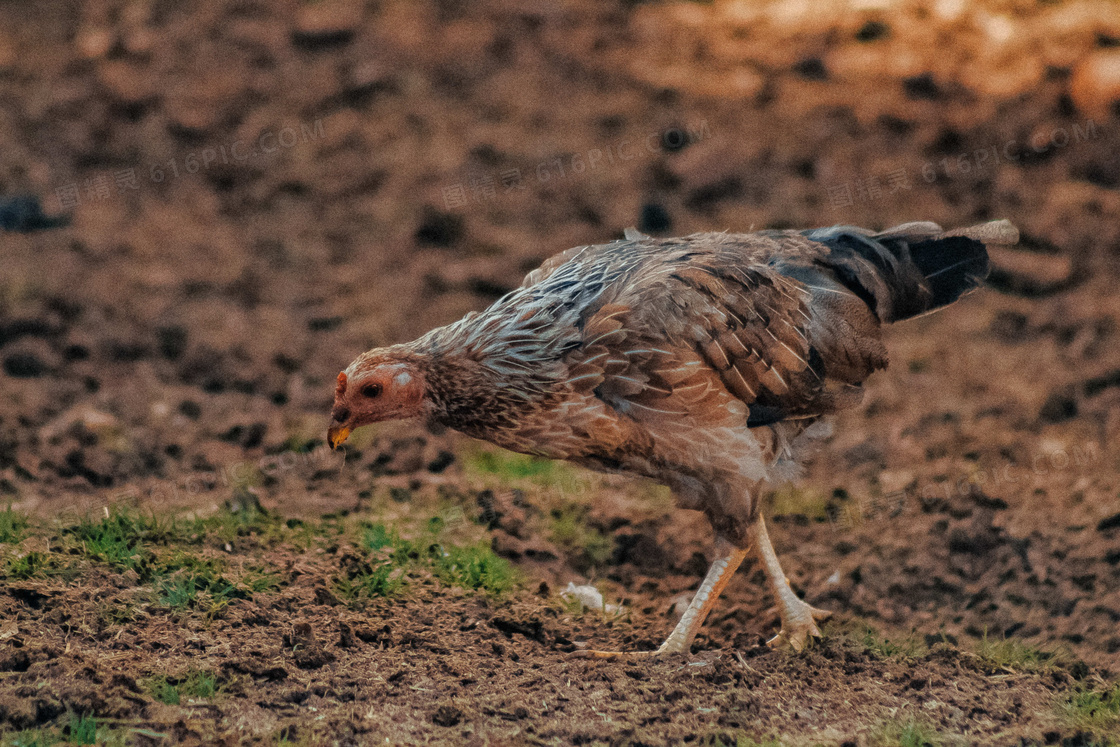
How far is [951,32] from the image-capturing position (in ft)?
26.3

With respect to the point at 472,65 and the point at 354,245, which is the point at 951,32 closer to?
the point at 472,65

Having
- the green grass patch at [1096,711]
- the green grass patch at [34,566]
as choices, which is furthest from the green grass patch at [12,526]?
the green grass patch at [1096,711]

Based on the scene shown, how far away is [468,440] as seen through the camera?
5887 millimetres

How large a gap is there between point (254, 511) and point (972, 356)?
439 cm

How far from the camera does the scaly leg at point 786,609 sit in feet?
13.6

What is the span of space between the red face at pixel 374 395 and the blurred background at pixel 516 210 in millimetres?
1321

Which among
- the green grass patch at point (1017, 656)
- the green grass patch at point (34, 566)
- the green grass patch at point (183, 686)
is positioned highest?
the green grass patch at point (34, 566)

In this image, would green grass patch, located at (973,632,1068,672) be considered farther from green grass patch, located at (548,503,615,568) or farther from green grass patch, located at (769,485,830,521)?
green grass patch, located at (548,503,615,568)

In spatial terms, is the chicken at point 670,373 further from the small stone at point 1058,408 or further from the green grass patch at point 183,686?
the small stone at point 1058,408

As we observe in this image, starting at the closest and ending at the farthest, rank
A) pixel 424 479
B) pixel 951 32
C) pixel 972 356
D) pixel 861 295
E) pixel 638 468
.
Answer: pixel 638 468, pixel 861 295, pixel 424 479, pixel 972 356, pixel 951 32

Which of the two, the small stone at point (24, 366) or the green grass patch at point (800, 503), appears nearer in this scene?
the green grass patch at point (800, 503)

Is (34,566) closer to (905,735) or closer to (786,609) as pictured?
(786,609)

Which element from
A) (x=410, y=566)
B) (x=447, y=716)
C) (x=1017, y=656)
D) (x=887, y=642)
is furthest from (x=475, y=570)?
(x=1017, y=656)

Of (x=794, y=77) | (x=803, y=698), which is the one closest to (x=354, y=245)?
(x=794, y=77)
